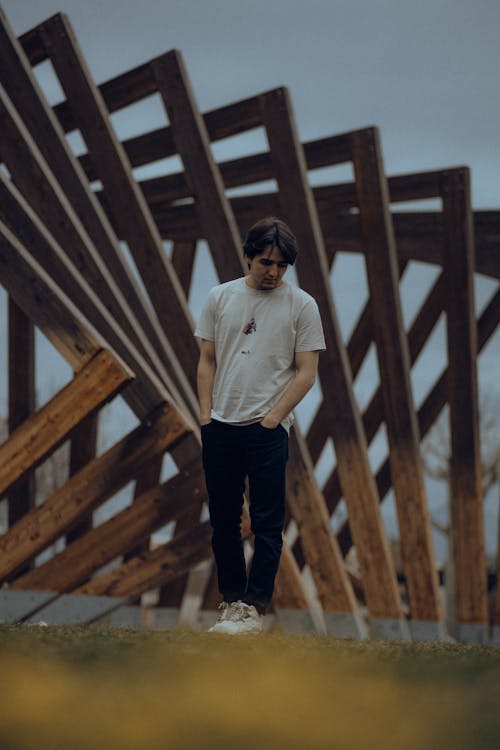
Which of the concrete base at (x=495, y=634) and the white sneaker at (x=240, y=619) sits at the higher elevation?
the white sneaker at (x=240, y=619)

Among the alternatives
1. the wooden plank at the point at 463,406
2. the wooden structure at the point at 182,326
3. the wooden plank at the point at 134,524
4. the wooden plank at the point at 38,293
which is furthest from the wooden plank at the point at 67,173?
the wooden plank at the point at 463,406

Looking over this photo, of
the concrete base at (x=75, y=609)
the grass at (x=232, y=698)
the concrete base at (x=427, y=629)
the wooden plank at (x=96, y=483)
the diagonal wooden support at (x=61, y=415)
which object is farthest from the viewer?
the concrete base at (x=427, y=629)

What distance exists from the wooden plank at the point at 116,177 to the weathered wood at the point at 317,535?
1.27 meters

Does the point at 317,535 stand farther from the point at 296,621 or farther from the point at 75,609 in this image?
the point at 75,609

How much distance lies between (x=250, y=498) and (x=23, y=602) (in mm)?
4114

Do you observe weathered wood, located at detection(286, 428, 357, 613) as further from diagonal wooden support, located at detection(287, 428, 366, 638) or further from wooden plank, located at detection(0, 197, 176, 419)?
wooden plank, located at detection(0, 197, 176, 419)

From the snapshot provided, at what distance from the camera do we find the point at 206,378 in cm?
515

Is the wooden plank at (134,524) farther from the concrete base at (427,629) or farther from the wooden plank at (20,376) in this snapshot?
the concrete base at (427,629)

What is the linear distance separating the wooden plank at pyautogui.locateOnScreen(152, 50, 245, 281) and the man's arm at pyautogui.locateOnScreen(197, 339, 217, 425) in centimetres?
500

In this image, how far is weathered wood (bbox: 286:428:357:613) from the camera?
1041 centimetres

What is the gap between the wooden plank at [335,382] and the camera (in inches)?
412

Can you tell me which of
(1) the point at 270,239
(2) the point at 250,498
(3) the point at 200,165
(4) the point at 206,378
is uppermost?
(1) the point at 270,239

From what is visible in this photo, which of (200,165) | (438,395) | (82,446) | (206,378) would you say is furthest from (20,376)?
(206,378)

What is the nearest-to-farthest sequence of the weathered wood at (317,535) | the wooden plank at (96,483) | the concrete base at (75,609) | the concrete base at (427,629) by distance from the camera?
the wooden plank at (96,483) < the concrete base at (75,609) < the weathered wood at (317,535) < the concrete base at (427,629)
